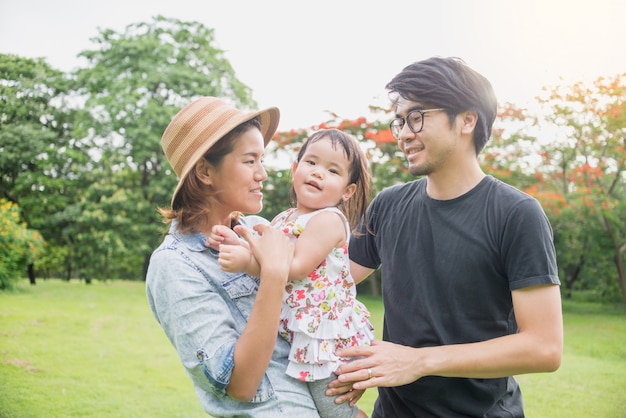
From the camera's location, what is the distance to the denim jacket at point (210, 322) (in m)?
1.66

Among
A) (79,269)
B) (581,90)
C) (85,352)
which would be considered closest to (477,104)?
(85,352)

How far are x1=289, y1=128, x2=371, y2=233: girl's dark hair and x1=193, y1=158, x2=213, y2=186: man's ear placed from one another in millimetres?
369

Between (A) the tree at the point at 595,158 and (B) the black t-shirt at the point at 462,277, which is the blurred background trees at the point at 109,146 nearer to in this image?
(A) the tree at the point at 595,158

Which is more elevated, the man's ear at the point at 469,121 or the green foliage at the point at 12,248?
the man's ear at the point at 469,121

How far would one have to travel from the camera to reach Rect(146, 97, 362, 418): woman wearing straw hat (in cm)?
164

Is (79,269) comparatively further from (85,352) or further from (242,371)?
(242,371)

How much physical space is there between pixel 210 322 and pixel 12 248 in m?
11.9

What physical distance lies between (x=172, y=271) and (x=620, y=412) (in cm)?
566

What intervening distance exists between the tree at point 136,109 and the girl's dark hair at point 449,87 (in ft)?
50.4

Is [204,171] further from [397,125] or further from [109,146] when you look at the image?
[109,146]

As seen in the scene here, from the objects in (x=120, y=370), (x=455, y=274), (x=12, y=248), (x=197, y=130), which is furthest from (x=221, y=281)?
(x=12, y=248)

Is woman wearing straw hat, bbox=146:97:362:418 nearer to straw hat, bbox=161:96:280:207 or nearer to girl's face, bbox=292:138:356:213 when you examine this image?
straw hat, bbox=161:96:280:207

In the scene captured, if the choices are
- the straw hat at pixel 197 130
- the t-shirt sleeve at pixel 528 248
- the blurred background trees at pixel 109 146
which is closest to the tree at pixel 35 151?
the blurred background trees at pixel 109 146

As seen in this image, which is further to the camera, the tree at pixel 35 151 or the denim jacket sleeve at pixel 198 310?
the tree at pixel 35 151
